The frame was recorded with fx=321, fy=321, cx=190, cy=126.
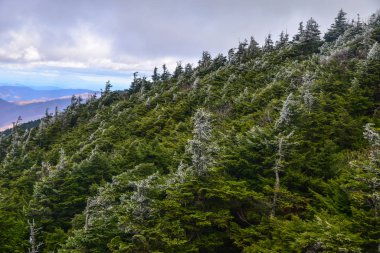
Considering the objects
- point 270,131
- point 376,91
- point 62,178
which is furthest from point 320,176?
point 62,178

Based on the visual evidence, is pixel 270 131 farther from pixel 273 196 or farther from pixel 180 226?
pixel 180 226

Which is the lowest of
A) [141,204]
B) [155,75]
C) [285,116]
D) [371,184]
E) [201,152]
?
[141,204]

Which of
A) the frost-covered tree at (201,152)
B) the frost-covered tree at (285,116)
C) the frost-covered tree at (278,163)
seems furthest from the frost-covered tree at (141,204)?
the frost-covered tree at (285,116)

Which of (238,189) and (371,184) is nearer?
(371,184)

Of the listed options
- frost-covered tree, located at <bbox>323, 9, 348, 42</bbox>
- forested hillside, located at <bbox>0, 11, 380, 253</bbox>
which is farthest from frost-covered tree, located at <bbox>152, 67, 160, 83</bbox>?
forested hillside, located at <bbox>0, 11, 380, 253</bbox>

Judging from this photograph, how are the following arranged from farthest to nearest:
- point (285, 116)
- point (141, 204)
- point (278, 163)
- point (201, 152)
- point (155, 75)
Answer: point (155, 75) → point (285, 116) → point (201, 152) → point (278, 163) → point (141, 204)

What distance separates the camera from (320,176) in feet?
70.8

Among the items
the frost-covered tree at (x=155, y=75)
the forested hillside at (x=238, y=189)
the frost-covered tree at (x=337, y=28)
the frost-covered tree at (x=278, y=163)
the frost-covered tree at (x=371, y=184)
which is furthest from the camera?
the frost-covered tree at (x=155, y=75)

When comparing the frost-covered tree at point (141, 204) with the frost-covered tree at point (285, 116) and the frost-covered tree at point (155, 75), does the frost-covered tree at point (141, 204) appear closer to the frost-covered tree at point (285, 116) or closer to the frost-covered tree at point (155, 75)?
the frost-covered tree at point (285, 116)

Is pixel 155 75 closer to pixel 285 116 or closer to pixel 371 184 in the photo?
pixel 285 116

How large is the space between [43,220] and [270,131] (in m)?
20.6

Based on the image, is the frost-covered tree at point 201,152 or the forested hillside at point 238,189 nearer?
the forested hillside at point 238,189

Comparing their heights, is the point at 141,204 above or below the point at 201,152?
below

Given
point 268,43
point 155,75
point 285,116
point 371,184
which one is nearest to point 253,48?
point 268,43
